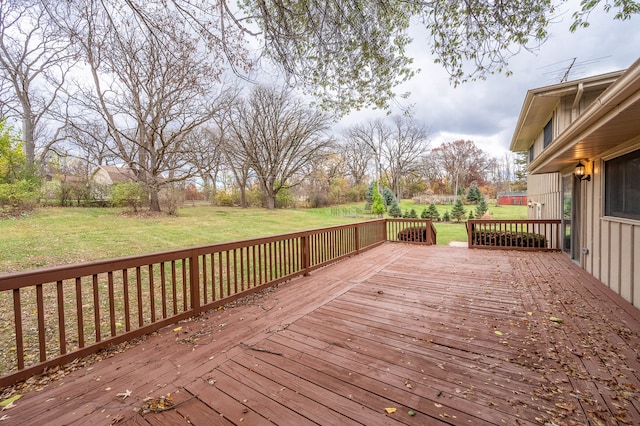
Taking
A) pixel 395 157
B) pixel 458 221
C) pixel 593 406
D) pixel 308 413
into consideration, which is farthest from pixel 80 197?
pixel 395 157

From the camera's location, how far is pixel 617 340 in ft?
8.07

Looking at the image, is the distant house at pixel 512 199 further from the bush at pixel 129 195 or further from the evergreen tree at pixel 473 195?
the bush at pixel 129 195

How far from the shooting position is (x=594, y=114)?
247 centimetres

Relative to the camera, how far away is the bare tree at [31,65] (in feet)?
10.3

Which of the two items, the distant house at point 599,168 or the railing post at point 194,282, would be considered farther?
the railing post at point 194,282

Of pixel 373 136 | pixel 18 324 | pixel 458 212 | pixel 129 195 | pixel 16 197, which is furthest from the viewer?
pixel 373 136

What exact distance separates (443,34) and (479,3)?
0.40 meters

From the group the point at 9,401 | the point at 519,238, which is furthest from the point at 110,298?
the point at 519,238

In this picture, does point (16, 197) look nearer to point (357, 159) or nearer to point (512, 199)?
point (357, 159)

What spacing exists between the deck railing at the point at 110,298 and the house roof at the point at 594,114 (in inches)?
148

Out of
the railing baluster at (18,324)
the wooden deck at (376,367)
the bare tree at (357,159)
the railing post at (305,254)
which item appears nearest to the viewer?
the wooden deck at (376,367)

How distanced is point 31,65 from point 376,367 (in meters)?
9.87

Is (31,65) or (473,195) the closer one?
(31,65)

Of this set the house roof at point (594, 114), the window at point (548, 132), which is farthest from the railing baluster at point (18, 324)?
the window at point (548, 132)
